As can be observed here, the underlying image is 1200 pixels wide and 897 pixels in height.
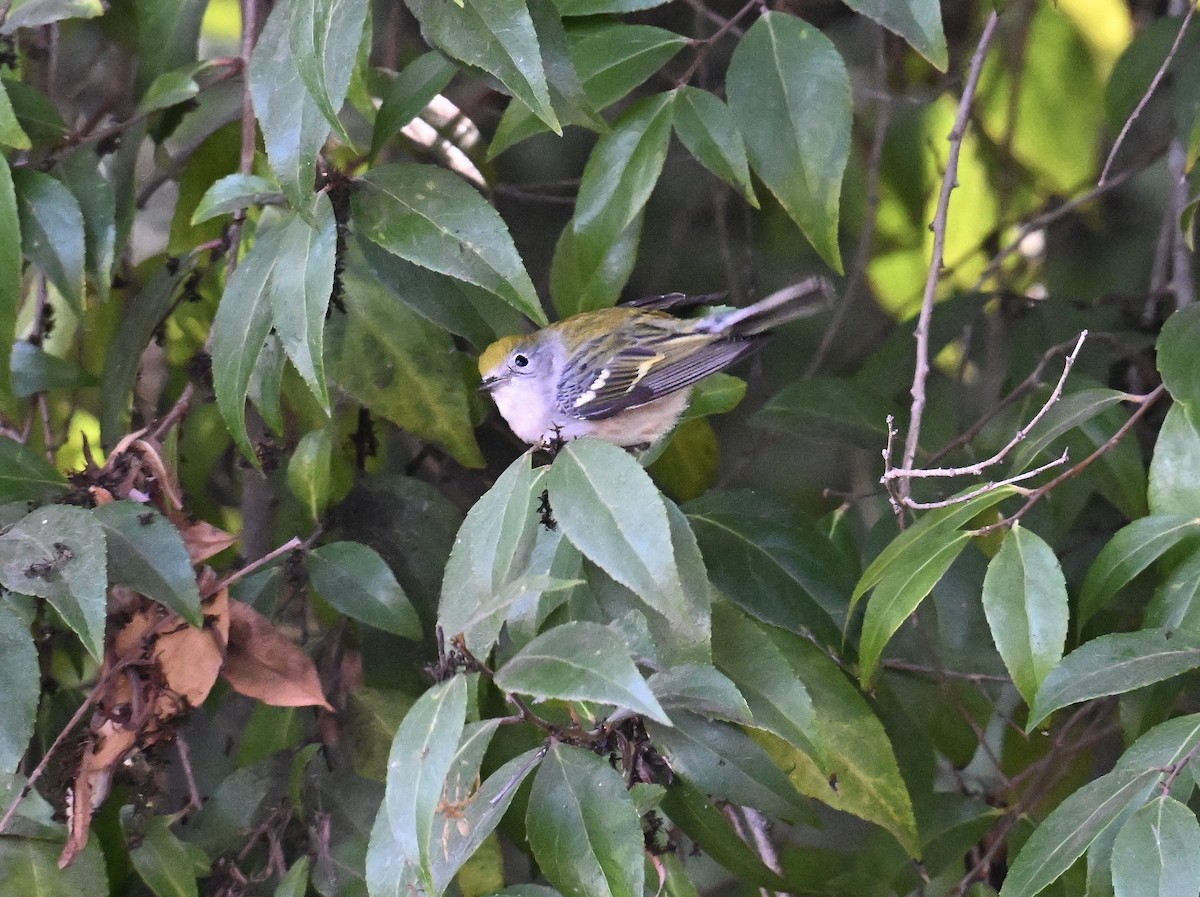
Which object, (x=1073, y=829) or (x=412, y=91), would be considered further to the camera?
(x=412, y=91)

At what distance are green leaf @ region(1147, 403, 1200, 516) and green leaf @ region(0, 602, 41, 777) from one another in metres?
1.44

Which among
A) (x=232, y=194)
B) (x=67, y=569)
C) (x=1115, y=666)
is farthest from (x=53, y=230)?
(x=1115, y=666)

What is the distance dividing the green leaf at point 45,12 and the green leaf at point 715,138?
868mm

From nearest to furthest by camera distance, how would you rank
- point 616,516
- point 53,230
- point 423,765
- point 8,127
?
point 423,765
point 616,516
point 8,127
point 53,230

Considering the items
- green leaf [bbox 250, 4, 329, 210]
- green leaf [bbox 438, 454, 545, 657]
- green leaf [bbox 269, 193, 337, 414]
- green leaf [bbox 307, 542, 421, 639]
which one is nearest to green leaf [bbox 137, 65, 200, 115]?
green leaf [bbox 250, 4, 329, 210]

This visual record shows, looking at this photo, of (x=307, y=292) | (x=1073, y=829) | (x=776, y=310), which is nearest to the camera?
(x=1073, y=829)

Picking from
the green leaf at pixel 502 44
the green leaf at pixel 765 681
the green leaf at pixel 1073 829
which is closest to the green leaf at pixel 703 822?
the green leaf at pixel 765 681

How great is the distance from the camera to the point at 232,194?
1733 millimetres

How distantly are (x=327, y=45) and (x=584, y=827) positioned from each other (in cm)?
94

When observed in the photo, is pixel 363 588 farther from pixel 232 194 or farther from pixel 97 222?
pixel 97 222

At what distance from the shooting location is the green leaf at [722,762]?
1.61 m

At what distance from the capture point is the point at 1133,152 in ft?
11.3

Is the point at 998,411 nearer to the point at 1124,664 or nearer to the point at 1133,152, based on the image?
the point at 1124,664

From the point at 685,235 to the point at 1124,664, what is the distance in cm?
211
